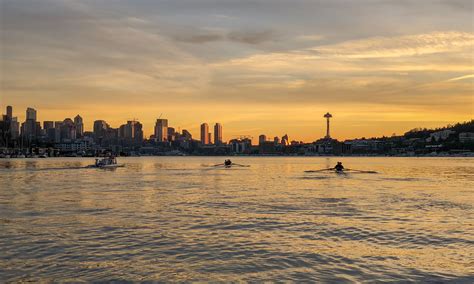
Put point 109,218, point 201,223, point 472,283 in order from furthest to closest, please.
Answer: point 109,218, point 201,223, point 472,283

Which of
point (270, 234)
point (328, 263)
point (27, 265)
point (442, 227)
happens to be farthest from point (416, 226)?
point (27, 265)

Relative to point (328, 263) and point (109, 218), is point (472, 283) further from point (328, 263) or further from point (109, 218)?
point (109, 218)

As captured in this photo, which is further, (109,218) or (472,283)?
(109,218)

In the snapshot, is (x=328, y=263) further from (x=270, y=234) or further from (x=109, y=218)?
(x=109, y=218)

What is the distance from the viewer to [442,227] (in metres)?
29.3

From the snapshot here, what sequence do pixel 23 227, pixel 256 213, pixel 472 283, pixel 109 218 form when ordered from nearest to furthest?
pixel 472 283
pixel 23 227
pixel 109 218
pixel 256 213

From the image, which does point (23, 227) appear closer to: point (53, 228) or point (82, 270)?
point (53, 228)

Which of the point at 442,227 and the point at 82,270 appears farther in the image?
the point at 442,227

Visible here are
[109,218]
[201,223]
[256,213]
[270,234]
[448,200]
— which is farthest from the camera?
[448,200]

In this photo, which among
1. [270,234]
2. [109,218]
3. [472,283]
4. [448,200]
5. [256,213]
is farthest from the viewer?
[448,200]

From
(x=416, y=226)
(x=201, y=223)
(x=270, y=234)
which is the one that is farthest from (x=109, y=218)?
(x=416, y=226)

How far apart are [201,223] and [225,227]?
2.19m

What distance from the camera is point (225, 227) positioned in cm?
2928

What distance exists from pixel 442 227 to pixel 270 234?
1133 centimetres
